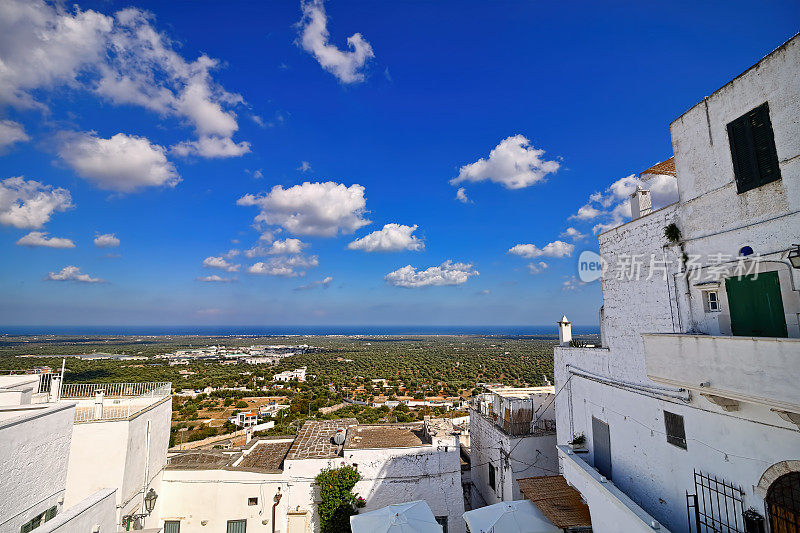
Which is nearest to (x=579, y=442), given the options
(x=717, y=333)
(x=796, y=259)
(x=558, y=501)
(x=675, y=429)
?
(x=558, y=501)

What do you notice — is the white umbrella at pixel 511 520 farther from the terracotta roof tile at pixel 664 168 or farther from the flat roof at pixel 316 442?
the terracotta roof tile at pixel 664 168

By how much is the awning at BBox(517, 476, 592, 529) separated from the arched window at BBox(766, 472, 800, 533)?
434cm

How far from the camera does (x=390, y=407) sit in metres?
42.7

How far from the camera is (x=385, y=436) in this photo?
55.6ft

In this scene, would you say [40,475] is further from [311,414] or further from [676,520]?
[311,414]

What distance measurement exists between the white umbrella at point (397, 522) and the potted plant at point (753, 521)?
6949 mm

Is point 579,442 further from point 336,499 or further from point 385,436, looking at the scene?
point 385,436

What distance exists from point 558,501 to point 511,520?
4.47ft

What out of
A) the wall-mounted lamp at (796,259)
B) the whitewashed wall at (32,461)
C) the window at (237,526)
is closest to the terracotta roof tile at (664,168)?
the wall-mounted lamp at (796,259)

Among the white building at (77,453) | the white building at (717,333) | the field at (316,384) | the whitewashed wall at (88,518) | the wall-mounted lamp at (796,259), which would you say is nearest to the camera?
the wall-mounted lamp at (796,259)

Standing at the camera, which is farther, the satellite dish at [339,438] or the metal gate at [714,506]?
the satellite dish at [339,438]

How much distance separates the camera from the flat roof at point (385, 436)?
607 inches

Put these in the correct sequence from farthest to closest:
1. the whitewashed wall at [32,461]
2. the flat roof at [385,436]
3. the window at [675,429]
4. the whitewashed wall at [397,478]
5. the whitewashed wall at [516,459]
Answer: the flat roof at [385,436] → the whitewashed wall at [516,459] → the whitewashed wall at [397,478] → the window at [675,429] → the whitewashed wall at [32,461]

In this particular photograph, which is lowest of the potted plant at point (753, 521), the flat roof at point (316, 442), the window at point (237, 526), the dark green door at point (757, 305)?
the window at point (237, 526)
